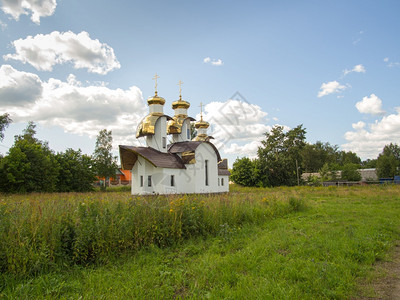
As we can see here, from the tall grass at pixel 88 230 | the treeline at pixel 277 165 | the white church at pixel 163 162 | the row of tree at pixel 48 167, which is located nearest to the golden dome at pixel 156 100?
the white church at pixel 163 162

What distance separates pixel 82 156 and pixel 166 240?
85.4ft

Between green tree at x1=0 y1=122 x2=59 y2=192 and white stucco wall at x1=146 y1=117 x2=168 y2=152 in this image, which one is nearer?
green tree at x1=0 y1=122 x2=59 y2=192

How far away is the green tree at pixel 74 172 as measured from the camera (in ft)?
83.9

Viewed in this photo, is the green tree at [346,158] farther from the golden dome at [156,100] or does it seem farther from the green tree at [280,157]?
the golden dome at [156,100]

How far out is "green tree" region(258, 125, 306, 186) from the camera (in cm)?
3722

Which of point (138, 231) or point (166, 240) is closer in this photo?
point (138, 231)

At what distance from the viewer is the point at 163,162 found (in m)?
18.5

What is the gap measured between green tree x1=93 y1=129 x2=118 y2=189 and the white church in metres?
13.2

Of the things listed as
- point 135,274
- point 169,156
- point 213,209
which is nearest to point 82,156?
point 169,156

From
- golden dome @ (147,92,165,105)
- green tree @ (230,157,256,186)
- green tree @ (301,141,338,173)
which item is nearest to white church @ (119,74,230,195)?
golden dome @ (147,92,165,105)

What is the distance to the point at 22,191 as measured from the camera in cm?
→ 1992

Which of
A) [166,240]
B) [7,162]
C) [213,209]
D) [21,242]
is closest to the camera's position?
[21,242]

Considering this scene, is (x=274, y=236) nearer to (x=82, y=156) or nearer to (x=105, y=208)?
(x=105, y=208)

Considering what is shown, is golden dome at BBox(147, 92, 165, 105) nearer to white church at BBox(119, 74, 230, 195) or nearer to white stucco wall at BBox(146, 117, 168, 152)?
white church at BBox(119, 74, 230, 195)
